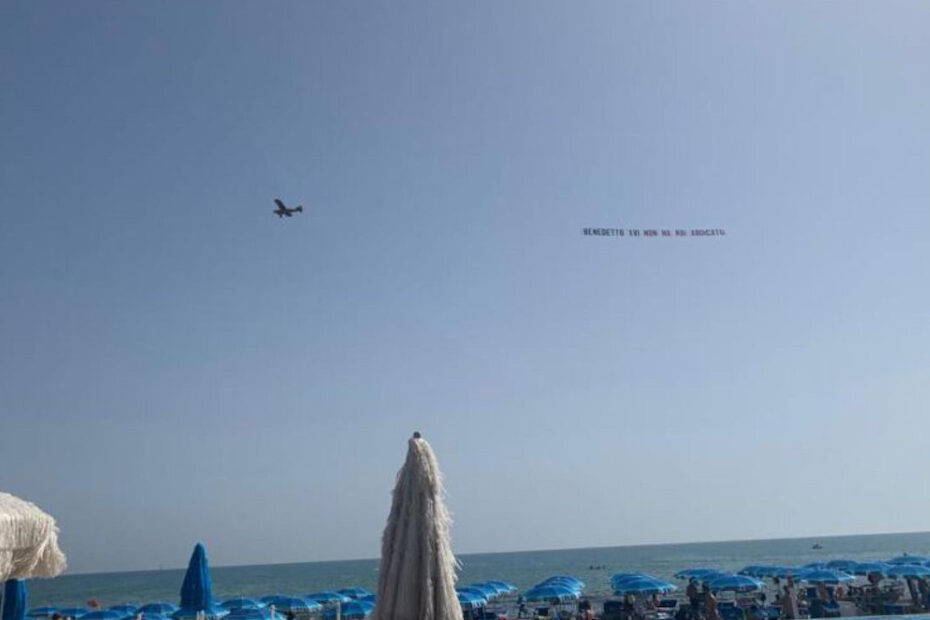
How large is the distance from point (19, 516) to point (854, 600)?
82.2ft

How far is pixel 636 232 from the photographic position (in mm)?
21781

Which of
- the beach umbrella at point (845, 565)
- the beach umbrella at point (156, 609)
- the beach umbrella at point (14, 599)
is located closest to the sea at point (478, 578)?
the beach umbrella at point (845, 565)

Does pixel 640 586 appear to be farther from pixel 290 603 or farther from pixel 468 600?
pixel 290 603

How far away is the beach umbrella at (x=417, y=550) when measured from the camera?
27.9ft

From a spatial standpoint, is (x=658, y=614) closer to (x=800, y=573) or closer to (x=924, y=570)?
(x=800, y=573)

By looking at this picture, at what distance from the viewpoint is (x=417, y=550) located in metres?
8.60

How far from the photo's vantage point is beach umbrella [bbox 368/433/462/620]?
8.49 meters

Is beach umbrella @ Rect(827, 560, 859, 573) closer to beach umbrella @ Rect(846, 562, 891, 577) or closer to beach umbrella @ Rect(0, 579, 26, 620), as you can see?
beach umbrella @ Rect(846, 562, 891, 577)

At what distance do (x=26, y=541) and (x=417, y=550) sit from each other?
4.37 meters

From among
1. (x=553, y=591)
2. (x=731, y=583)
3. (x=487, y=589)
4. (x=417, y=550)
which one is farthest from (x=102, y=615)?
(x=731, y=583)

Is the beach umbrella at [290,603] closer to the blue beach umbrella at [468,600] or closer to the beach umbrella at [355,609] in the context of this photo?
the beach umbrella at [355,609]

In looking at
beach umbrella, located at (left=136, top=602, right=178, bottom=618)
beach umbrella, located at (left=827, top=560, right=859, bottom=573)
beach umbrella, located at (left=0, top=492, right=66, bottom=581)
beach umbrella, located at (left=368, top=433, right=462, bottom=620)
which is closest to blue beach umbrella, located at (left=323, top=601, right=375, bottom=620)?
beach umbrella, located at (left=136, top=602, right=178, bottom=618)

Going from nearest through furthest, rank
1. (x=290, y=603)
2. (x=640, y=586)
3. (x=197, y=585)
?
(x=197, y=585), (x=640, y=586), (x=290, y=603)

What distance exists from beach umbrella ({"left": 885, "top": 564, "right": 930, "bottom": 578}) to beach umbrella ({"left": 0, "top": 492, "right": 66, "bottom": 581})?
2714cm
